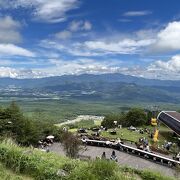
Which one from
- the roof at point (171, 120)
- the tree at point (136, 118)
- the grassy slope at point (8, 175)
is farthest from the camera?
the tree at point (136, 118)

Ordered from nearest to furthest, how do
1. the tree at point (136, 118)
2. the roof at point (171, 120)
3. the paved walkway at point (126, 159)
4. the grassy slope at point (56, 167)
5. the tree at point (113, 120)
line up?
the grassy slope at point (56, 167) → the paved walkway at point (126, 159) → the roof at point (171, 120) → the tree at point (136, 118) → the tree at point (113, 120)

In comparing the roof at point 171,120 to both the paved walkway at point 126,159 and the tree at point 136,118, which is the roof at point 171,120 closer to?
the tree at point 136,118

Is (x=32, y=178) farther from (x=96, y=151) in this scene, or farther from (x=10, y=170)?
(x=96, y=151)

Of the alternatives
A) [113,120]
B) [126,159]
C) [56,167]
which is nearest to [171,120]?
[126,159]

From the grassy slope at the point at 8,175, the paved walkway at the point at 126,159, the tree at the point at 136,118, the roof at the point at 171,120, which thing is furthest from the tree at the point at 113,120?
the grassy slope at the point at 8,175

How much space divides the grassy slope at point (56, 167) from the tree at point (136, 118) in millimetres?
62686

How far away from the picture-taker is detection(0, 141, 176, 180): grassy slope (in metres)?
9.23

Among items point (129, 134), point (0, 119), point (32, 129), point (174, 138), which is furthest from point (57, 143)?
point (174, 138)

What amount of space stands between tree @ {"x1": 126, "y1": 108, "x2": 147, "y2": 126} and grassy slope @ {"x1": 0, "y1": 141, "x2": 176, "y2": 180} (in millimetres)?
62686

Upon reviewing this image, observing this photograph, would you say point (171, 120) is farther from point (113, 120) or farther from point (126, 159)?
point (113, 120)

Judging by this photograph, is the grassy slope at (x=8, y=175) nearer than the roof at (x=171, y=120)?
Yes

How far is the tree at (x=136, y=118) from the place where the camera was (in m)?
72.9

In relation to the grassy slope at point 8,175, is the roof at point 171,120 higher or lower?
lower

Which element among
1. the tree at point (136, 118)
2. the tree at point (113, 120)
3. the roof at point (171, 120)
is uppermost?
the roof at point (171, 120)
